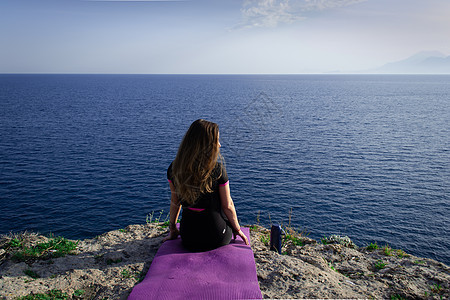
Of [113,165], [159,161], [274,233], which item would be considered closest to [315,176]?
[159,161]

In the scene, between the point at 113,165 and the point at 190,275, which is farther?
the point at 113,165

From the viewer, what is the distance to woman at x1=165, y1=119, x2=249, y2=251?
589 cm

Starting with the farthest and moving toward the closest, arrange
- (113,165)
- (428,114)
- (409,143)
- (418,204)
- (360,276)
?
1. (428,114)
2. (409,143)
3. (113,165)
4. (418,204)
5. (360,276)

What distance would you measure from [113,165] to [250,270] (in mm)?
38752

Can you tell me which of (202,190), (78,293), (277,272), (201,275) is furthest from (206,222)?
(78,293)

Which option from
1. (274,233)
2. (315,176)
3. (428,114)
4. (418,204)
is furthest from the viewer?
(428,114)

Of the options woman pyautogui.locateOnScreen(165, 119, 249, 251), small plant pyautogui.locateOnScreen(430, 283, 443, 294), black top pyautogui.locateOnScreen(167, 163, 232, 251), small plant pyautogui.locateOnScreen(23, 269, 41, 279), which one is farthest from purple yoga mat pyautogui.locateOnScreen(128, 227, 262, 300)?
small plant pyautogui.locateOnScreen(430, 283, 443, 294)

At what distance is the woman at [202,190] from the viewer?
5891mm

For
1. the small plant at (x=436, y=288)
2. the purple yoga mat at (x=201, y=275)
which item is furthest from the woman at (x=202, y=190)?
the small plant at (x=436, y=288)

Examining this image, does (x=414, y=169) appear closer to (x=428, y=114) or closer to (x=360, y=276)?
(x=360, y=276)

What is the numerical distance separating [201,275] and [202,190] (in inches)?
60.9

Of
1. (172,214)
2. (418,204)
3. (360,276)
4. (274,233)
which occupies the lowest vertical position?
(418,204)

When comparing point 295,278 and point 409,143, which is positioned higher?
point 295,278

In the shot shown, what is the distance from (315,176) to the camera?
38.9m
